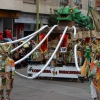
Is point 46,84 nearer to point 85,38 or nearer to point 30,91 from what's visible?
point 30,91

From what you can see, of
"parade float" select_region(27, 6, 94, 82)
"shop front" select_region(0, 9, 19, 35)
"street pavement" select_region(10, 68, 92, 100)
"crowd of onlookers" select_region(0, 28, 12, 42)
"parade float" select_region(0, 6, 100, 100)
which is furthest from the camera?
"shop front" select_region(0, 9, 19, 35)

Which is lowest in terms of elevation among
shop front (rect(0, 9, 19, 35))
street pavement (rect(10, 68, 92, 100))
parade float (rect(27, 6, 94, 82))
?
street pavement (rect(10, 68, 92, 100))

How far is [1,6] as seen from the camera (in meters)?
26.9

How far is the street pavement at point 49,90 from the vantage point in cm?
1105

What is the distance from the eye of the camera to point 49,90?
12.4 m

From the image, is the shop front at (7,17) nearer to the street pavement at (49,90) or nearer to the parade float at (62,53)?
the parade float at (62,53)

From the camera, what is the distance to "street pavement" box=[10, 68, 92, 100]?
11.1 m

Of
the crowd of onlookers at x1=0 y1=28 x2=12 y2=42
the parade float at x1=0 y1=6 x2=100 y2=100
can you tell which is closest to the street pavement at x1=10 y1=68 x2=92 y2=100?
the parade float at x1=0 y1=6 x2=100 y2=100

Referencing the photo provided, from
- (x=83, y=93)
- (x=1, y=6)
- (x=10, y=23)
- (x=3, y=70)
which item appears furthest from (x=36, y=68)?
(x=10, y=23)

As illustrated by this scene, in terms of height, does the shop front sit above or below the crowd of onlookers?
above

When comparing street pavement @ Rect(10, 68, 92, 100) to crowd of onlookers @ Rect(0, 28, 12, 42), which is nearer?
street pavement @ Rect(10, 68, 92, 100)

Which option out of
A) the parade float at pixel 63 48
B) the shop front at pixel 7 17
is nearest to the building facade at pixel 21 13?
the shop front at pixel 7 17

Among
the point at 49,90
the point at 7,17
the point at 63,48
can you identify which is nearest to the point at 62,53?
the point at 63,48

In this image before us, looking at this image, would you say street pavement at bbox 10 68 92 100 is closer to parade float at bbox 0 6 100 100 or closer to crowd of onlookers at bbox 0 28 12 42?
parade float at bbox 0 6 100 100
